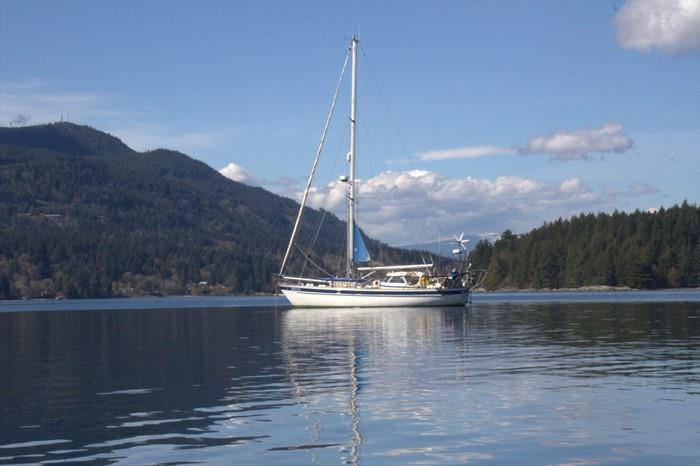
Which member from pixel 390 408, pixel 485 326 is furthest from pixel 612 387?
pixel 485 326

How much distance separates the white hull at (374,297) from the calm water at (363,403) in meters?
54.1

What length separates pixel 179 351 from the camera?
50000mm

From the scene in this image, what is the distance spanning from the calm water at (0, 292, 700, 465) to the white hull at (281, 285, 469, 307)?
54127mm

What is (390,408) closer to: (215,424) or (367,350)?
(215,424)

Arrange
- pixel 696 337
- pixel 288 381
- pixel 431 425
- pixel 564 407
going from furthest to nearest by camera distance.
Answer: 1. pixel 696 337
2. pixel 288 381
3. pixel 564 407
4. pixel 431 425

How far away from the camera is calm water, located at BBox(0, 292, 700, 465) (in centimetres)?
2066

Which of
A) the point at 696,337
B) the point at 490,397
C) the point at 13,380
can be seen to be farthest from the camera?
the point at 696,337

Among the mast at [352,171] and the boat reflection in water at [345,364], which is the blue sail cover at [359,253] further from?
the boat reflection in water at [345,364]

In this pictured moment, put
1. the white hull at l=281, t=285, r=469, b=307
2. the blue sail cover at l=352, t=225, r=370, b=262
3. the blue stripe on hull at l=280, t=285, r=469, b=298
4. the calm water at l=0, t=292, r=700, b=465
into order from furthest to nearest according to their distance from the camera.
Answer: the white hull at l=281, t=285, r=469, b=307 → the blue sail cover at l=352, t=225, r=370, b=262 → the blue stripe on hull at l=280, t=285, r=469, b=298 → the calm water at l=0, t=292, r=700, b=465

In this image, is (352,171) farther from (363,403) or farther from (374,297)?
(363,403)

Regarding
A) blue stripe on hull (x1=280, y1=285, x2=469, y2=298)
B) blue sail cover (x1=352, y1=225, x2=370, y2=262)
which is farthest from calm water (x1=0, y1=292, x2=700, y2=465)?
blue sail cover (x1=352, y1=225, x2=370, y2=262)

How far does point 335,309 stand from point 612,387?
81.9 metres

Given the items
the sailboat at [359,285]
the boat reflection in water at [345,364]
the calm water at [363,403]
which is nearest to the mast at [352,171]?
the sailboat at [359,285]

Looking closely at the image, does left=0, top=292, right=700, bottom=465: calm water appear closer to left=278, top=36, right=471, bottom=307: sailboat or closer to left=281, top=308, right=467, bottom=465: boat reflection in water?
left=281, top=308, right=467, bottom=465: boat reflection in water
